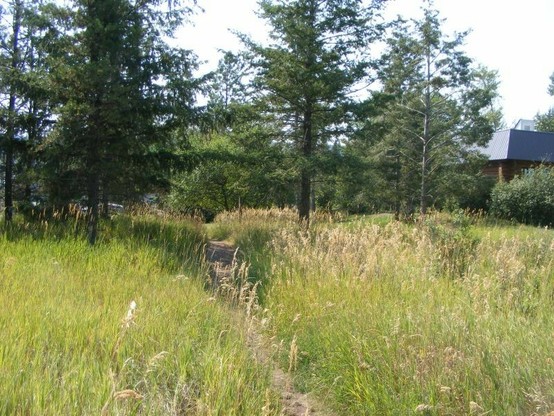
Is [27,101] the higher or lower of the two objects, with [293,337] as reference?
higher

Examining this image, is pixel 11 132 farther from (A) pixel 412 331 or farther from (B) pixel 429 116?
(B) pixel 429 116

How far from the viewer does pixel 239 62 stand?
1331 centimetres

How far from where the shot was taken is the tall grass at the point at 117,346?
2.71 meters

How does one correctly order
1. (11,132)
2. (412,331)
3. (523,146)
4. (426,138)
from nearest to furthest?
(412,331), (11,132), (426,138), (523,146)

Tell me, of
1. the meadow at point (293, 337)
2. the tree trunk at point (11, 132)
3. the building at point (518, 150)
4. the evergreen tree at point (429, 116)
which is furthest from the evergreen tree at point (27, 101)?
the building at point (518, 150)

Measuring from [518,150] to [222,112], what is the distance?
28.9 meters

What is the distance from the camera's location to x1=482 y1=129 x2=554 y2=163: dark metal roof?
3322 cm

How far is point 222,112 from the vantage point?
1037 cm

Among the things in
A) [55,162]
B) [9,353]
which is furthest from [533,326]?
[55,162]

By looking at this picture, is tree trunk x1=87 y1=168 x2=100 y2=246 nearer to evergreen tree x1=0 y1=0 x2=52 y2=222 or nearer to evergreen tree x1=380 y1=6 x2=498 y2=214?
evergreen tree x1=0 y1=0 x2=52 y2=222

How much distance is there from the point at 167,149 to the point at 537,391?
9102 mm

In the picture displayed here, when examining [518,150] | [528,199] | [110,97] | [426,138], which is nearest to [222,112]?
[110,97]

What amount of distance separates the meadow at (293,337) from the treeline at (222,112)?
3.34 m

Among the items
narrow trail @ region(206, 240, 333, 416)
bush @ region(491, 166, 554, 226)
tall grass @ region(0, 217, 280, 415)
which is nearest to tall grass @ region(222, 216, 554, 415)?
narrow trail @ region(206, 240, 333, 416)
